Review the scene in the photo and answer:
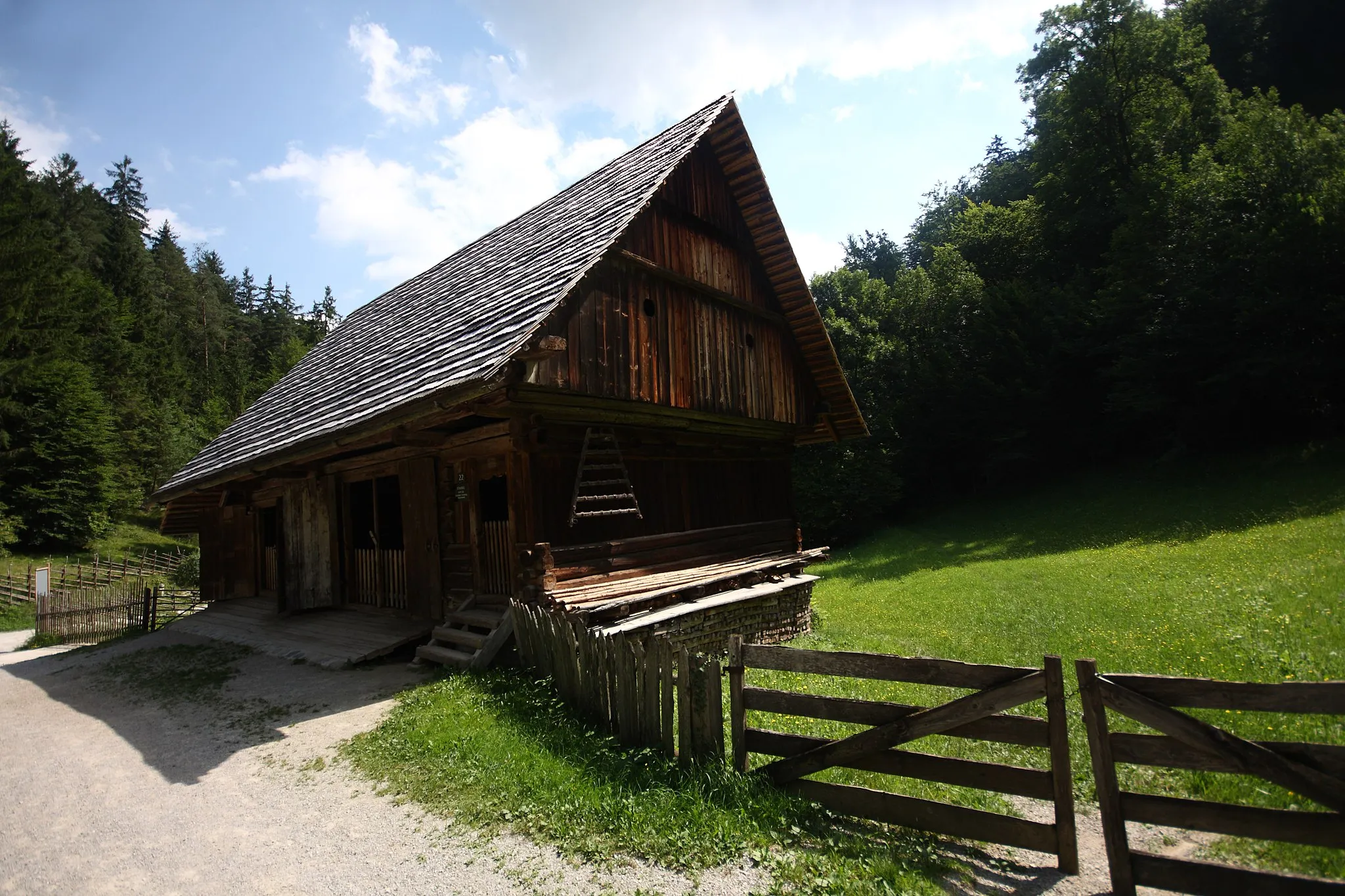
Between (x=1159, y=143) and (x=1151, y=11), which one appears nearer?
(x=1159, y=143)

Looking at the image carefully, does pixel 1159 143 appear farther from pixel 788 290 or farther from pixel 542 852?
pixel 542 852

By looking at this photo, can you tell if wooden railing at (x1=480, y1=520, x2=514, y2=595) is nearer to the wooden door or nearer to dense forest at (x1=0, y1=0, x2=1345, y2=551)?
the wooden door

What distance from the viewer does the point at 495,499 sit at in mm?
10062

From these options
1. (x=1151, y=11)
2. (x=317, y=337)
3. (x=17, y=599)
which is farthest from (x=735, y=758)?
(x=317, y=337)

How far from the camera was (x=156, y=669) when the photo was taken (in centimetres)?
979

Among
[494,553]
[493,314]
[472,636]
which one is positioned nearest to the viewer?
[472,636]

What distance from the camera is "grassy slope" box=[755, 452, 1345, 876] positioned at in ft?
20.2

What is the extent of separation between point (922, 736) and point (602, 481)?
5525 mm

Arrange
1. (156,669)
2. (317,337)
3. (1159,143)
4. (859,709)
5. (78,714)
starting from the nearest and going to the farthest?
(859,709)
(78,714)
(156,669)
(1159,143)
(317,337)

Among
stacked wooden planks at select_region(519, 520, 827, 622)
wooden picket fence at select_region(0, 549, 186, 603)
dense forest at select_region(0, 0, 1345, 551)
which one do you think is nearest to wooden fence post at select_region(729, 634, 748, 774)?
stacked wooden planks at select_region(519, 520, 827, 622)

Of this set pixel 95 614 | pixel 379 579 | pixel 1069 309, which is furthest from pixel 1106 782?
pixel 1069 309

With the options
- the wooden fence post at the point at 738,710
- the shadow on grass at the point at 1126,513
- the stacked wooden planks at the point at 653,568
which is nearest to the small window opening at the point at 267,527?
the stacked wooden planks at the point at 653,568

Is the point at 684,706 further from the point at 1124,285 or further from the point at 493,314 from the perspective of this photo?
the point at 1124,285

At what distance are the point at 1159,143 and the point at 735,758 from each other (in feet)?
113
